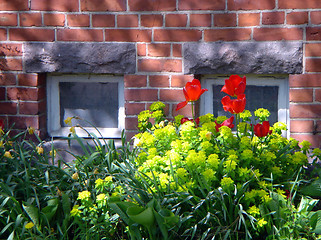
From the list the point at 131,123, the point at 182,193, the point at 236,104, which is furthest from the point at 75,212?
the point at 131,123

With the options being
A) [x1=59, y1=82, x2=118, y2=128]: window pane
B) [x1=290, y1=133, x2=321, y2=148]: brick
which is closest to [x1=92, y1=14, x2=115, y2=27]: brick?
[x1=59, y1=82, x2=118, y2=128]: window pane

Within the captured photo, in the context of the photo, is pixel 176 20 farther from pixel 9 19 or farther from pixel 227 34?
pixel 9 19

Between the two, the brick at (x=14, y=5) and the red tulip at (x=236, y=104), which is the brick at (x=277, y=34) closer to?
the red tulip at (x=236, y=104)

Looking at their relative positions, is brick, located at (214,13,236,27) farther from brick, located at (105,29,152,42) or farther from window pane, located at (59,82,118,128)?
window pane, located at (59,82,118,128)

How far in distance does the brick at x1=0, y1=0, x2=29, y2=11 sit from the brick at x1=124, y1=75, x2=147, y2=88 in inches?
33.6

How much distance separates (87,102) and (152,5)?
87cm

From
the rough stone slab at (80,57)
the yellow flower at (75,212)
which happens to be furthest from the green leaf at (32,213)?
the rough stone slab at (80,57)

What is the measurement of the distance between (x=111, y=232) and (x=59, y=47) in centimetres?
157

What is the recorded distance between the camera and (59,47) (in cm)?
371

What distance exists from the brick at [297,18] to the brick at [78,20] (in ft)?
4.40

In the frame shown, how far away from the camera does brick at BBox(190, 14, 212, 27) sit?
3539mm

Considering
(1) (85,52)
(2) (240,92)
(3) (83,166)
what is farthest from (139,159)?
(1) (85,52)

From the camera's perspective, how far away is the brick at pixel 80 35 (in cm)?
367

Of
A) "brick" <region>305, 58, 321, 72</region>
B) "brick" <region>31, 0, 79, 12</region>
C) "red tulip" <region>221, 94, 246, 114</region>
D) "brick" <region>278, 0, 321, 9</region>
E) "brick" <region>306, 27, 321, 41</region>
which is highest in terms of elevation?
"brick" <region>31, 0, 79, 12</region>
